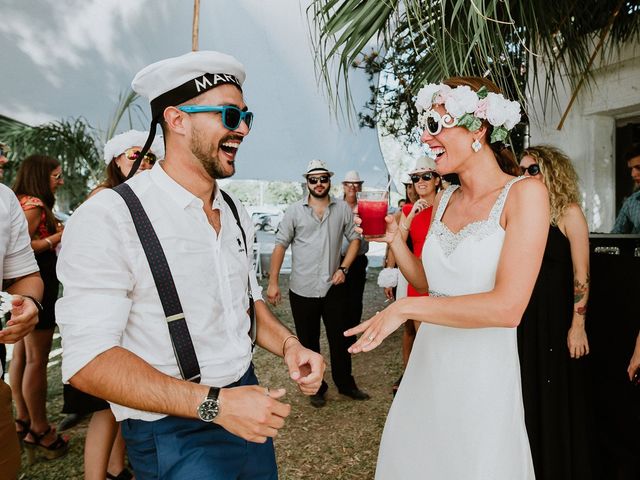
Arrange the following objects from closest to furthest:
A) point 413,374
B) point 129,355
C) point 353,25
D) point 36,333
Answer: point 129,355 → point 413,374 → point 353,25 → point 36,333

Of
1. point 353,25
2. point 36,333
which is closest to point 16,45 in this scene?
point 36,333

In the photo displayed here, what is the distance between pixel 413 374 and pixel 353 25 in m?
2.20

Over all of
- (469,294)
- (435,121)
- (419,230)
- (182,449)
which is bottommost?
(182,449)

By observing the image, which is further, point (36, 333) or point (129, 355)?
point (36, 333)

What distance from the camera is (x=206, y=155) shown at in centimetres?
140

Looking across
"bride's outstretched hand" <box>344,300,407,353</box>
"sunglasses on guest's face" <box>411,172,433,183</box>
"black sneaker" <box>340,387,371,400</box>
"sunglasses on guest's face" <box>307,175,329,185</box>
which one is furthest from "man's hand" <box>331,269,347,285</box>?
"bride's outstretched hand" <box>344,300,407,353</box>

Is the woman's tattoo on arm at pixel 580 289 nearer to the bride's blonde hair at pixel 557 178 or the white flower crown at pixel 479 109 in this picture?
the bride's blonde hair at pixel 557 178

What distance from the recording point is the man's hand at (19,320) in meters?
1.43

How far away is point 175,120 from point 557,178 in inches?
94.1

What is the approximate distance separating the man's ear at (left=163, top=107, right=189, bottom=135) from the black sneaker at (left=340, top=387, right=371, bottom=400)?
340 cm

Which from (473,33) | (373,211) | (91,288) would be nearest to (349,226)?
(473,33)

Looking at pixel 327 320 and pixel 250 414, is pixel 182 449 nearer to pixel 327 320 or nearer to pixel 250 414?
pixel 250 414

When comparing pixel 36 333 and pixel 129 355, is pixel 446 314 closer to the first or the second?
pixel 129 355

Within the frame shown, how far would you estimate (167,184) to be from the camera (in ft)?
4.42
